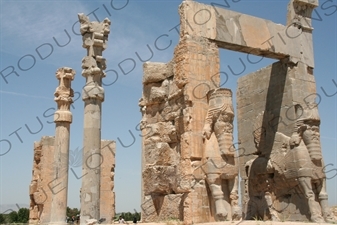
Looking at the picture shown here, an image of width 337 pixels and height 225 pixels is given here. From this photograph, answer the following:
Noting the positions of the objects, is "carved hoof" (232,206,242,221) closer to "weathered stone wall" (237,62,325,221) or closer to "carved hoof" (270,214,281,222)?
"carved hoof" (270,214,281,222)

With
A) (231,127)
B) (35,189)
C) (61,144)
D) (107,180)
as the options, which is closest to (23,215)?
(35,189)

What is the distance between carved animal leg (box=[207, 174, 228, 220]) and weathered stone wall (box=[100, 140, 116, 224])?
31.1 ft

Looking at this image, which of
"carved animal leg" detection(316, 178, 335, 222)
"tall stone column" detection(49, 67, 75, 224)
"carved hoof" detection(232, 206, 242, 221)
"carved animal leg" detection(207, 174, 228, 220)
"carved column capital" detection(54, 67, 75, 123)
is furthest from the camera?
"carved column capital" detection(54, 67, 75, 123)

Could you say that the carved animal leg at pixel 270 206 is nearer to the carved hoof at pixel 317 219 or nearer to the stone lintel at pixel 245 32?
the carved hoof at pixel 317 219

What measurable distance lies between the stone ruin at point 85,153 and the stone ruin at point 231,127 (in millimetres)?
1370

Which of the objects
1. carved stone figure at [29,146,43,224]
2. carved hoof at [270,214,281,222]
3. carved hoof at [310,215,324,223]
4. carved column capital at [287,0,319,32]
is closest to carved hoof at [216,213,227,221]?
carved hoof at [270,214,281,222]

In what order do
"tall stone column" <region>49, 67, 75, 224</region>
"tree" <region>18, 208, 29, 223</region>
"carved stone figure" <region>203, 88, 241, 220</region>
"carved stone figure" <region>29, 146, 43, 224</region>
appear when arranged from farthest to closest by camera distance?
"tree" <region>18, 208, 29, 223</region> < "carved stone figure" <region>29, 146, 43, 224</region> < "tall stone column" <region>49, 67, 75, 224</region> < "carved stone figure" <region>203, 88, 241, 220</region>

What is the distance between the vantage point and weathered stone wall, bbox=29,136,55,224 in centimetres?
1870

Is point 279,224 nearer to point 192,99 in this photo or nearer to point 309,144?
point 192,99

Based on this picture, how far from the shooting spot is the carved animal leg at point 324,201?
1246 cm

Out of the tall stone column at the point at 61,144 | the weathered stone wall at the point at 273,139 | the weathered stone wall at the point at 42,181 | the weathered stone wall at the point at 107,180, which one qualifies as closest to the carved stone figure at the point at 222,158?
the weathered stone wall at the point at 273,139

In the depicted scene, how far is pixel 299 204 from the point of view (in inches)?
499

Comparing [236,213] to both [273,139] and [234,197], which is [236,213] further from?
[273,139]

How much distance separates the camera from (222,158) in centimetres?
1044
